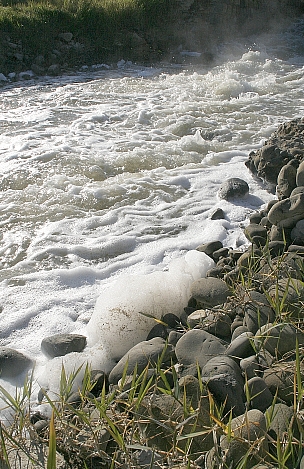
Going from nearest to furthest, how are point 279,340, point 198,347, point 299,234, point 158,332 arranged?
point 279,340
point 198,347
point 158,332
point 299,234

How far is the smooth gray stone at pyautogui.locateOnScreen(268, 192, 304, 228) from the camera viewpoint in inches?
140

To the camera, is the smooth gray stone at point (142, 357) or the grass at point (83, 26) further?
the grass at point (83, 26)

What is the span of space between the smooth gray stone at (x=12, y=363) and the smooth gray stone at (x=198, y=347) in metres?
0.99

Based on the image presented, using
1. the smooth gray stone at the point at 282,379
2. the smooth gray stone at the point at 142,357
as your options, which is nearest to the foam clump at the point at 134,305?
the smooth gray stone at the point at 142,357

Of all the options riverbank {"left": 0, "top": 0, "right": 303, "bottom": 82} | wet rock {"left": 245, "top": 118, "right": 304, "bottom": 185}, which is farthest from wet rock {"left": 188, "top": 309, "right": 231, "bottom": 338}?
riverbank {"left": 0, "top": 0, "right": 303, "bottom": 82}

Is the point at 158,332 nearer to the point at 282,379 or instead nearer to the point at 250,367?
the point at 250,367

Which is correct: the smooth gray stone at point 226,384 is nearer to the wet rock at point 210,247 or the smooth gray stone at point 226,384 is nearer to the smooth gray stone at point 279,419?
the smooth gray stone at point 279,419

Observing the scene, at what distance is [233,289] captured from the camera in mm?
2850

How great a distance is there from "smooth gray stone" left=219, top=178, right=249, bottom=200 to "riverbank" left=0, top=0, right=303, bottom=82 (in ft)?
20.1

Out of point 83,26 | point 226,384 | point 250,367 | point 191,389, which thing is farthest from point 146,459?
point 83,26

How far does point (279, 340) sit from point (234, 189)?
2657 mm

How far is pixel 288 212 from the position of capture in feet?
11.7

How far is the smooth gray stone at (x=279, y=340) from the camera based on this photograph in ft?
7.52

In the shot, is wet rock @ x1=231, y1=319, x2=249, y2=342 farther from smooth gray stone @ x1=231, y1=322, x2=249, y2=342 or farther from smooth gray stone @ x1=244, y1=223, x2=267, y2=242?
smooth gray stone @ x1=244, y1=223, x2=267, y2=242
